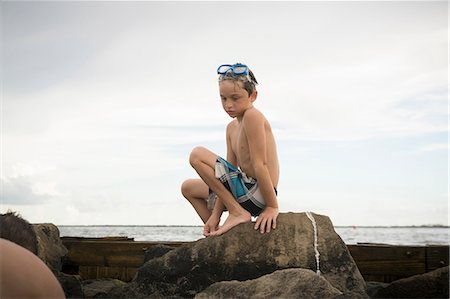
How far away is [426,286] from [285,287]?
1.53 metres

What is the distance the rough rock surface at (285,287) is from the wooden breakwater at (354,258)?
2307mm

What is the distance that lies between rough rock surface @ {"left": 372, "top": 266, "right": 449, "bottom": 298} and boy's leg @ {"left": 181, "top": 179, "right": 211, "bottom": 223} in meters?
1.90

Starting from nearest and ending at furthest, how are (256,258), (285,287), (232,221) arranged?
1. (285,287)
2. (256,258)
3. (232,221)

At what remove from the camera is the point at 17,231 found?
313cm

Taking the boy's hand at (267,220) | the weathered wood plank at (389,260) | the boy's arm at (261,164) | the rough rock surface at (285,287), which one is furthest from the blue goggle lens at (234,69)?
the weathered wood plank at (389,260)

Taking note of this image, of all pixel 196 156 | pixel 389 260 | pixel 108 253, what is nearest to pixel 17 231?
pixel 196 156

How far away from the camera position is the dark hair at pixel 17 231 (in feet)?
10.2

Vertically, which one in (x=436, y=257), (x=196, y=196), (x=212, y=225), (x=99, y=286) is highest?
(x=196, y=196)

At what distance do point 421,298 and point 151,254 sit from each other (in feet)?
8.61

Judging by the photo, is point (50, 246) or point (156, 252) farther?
point (50, 246)

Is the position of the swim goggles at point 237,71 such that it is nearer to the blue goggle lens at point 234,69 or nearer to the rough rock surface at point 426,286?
the blue goggle lens at point 234,69

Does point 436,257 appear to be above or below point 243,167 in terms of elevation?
below

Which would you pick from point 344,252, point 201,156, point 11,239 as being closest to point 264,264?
point 344,252

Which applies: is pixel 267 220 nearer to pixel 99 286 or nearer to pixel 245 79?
pixel 245 79
